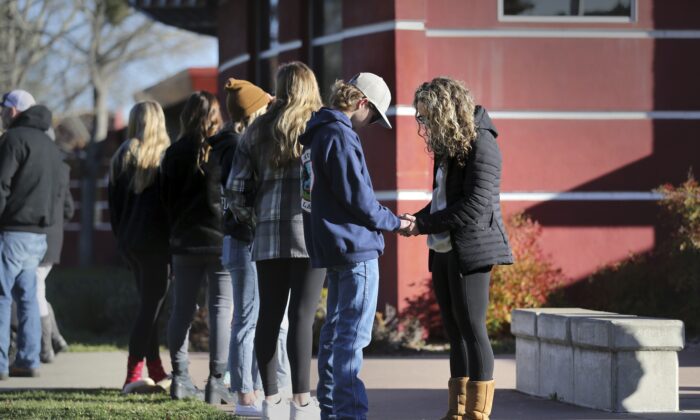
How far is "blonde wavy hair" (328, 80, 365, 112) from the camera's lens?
254 inches

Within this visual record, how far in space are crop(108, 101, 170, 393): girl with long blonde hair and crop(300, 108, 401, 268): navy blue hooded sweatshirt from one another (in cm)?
232

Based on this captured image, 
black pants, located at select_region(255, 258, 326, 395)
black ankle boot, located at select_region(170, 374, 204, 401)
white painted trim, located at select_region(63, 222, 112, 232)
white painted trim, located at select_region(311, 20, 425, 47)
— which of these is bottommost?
white painted trim, located at select_region(63, 222, 112, 232)

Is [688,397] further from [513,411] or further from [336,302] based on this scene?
[336,302]

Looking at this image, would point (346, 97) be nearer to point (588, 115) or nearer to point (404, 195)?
point (404, 195)

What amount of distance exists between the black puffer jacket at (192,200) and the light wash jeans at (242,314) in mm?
415

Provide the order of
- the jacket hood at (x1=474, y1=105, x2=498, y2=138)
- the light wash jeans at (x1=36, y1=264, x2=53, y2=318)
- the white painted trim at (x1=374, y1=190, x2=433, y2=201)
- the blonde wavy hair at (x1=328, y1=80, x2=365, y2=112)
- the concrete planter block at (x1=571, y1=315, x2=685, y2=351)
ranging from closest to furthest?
the blonde wavy hair at (x1=328, y1=80, x2=365, y2=112) → the jacket hood at (x1=474, y1=105, x2=498, y2=138) → the concrete planter block at (x1=571, y1=315, x2=685, y2=351) → the light wash jeans at (x1=36, y1=264, x2=53, y2=318) → the white painted trim at (x1=374, y1=190, x2=433, y2=201)

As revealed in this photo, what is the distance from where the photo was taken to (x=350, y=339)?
20.7 ft

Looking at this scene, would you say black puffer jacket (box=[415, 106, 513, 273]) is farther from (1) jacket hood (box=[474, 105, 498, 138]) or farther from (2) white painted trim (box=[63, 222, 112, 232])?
(2) white painted trim (box=[63, 222, 112, 232])

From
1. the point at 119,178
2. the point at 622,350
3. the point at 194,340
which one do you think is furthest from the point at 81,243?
the point at 622,350

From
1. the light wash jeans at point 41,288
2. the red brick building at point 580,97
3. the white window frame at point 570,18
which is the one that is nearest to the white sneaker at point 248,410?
the light wash jeans at point 41,288

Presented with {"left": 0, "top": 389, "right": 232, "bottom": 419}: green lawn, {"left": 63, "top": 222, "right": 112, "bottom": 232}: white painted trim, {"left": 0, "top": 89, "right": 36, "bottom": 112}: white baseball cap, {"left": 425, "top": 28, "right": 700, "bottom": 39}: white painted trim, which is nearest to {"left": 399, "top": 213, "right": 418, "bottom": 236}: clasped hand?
{"left": 0, "top": 389, "right": 232, "bottom": 419}: green lawn

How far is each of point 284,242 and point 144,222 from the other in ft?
6.52

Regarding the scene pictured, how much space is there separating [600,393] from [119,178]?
3.63 meters

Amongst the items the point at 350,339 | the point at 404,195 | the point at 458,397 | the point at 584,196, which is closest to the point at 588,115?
the point at 584,196
